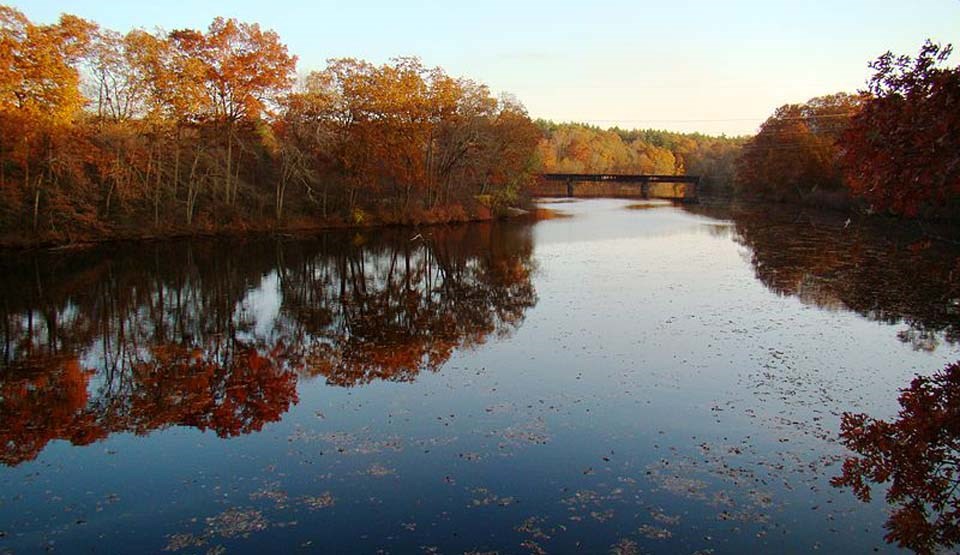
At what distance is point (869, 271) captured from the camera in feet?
92.1

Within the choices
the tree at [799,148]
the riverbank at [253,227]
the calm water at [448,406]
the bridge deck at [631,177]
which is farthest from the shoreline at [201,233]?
the bridge deck at [631,177]

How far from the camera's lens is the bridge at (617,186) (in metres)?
107

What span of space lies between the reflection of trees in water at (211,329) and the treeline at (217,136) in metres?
4.17

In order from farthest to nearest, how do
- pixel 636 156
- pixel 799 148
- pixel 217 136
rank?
pixel 636 156, pixel 799 148, pixel 217 136

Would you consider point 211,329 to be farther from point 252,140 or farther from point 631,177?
point 631,177

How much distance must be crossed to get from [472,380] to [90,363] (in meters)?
9.08

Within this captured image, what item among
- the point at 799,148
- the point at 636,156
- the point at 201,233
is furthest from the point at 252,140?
the point at 636,156

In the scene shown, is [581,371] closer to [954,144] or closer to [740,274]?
[954,144]

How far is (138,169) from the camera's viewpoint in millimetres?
35656

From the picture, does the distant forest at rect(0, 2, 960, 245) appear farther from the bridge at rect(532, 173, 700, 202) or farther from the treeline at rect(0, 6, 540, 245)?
the bridge at rect(532, 173, 700, 202)

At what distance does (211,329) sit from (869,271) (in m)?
27.3

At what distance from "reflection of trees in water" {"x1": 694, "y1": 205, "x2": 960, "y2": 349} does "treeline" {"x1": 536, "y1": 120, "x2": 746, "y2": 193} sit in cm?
6459

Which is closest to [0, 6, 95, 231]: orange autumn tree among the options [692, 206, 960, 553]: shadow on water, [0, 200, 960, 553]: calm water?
[0, 200, 960, 553]: calm water

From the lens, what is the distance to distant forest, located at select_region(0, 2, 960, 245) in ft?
55.0
